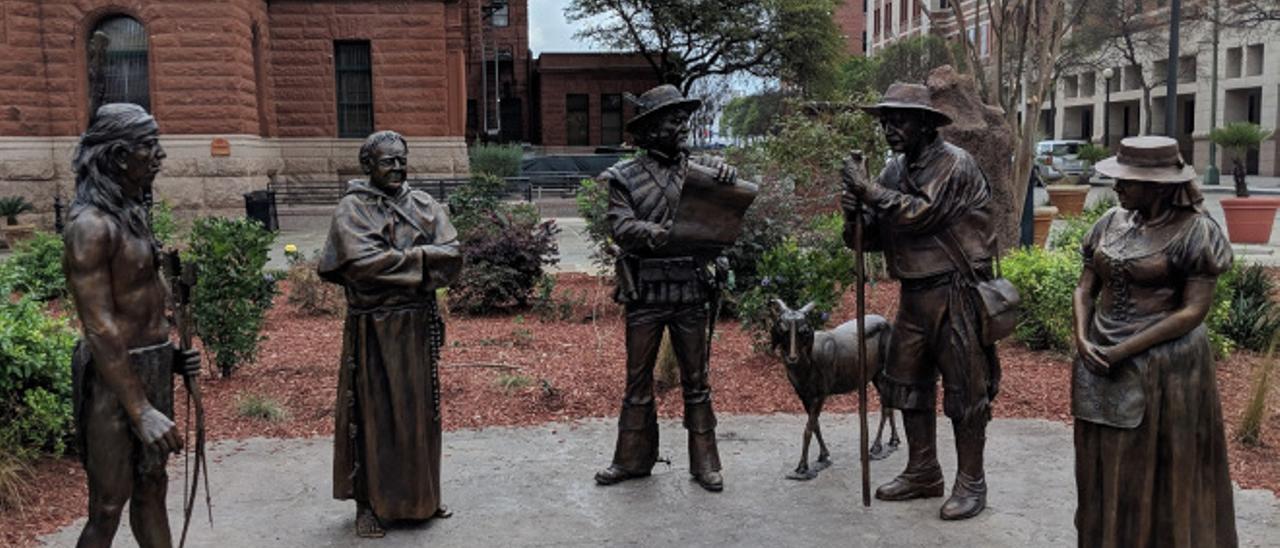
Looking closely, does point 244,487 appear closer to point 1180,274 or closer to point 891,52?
point 1180,274

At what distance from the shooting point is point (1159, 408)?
13.8 ft

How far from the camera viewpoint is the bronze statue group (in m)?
4.18

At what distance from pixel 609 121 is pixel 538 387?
38.4 metres

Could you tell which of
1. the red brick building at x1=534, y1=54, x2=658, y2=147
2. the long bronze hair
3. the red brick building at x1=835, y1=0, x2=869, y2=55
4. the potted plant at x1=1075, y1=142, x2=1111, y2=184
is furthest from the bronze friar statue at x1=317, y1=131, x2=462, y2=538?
the red brick building at x1=835, y1=0, x2=869, y2=55

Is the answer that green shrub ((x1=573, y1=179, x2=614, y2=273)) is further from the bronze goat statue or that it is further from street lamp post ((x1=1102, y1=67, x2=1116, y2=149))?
street lamp post ((x1=1102, y1=67, x2=1116, y2=149))

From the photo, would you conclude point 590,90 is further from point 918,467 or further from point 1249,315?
point 918,467

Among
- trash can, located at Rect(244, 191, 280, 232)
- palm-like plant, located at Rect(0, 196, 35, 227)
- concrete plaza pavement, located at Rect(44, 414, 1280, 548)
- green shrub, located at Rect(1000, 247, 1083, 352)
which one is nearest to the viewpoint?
concrete plaza pavement, located at Rect(44, 414, 1280, 548)

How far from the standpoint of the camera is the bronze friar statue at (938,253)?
5746 millimetres

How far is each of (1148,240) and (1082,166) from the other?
138 feet

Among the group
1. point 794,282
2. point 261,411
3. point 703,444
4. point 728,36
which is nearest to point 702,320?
point 703,444

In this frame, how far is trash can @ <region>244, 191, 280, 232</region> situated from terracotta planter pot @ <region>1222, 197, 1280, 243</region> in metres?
18.0

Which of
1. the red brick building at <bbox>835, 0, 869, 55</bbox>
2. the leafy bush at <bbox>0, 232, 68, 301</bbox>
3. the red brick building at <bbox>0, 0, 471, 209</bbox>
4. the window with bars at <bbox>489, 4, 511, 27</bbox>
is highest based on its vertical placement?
the red brick building at <bbox>835, 0, 869, 55</bbox>

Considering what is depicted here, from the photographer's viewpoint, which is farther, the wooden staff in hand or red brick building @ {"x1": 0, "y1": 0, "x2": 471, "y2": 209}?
red brick building @ {"x1": 0, "y1": 0, "x2": 471, "y2": 209}

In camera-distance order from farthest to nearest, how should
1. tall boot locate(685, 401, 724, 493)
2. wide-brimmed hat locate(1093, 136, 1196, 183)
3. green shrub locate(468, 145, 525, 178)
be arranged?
green shrub locate(468, 145, 525, 178), tall boot locate(685, 401, 724, 493), wide-brimmed hat locate(1093, 136, 1196, 183)
